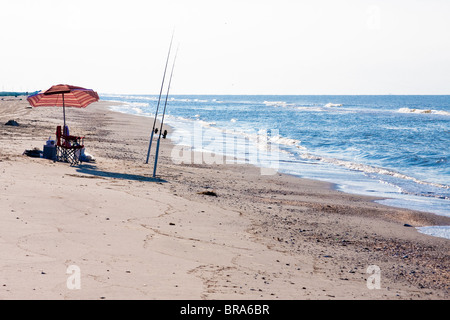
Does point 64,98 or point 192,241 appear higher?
point 64,98

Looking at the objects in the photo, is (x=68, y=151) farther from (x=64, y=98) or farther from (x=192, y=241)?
(x=192, y=241)

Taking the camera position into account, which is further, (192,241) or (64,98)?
(64,98)

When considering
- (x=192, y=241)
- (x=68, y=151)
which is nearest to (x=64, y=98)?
(x=68, y=151)

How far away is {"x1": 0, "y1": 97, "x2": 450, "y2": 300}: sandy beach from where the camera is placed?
4777mm

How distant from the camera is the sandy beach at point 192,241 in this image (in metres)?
4.78

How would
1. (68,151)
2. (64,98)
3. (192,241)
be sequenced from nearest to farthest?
(192,241) → (68,151) → (64,98)

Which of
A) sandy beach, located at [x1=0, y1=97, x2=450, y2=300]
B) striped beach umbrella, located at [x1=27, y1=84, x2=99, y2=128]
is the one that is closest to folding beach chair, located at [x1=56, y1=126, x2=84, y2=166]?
sandy beach, located at [x1=0, y1=97, x2=450, y2=300]

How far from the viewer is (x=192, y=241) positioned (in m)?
6.52

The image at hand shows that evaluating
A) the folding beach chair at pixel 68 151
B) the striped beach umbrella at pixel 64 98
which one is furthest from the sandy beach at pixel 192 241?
the striped beach umbrella at pixel 64 98

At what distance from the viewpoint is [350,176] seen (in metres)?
16.6

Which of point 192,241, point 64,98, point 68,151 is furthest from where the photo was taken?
point 64,98
